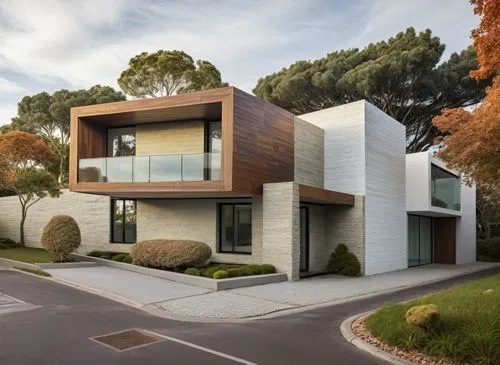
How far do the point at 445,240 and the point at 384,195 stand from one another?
10.4m

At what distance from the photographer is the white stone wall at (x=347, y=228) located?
1983cm

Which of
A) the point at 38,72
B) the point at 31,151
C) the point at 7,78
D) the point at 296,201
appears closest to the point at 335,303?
the point at 296,201

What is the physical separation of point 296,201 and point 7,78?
14.6m

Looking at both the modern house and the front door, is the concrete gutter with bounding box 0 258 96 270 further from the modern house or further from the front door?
the front door

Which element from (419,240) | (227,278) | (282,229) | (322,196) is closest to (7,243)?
(227,278)

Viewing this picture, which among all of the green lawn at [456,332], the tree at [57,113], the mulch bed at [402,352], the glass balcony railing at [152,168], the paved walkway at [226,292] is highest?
the tree at [57,113]

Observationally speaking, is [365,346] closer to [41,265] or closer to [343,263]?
[343,263]

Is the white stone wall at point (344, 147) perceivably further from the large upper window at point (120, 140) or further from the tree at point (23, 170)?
the tree at point (23, 170)

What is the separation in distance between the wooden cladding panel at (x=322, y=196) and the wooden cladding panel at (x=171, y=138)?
482 cm

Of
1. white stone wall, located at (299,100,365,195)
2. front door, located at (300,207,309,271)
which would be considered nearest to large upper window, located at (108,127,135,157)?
front door, located at (300,207,309,271)

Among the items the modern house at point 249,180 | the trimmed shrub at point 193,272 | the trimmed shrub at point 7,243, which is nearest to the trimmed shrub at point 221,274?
the trimmed shrub at point 193,272

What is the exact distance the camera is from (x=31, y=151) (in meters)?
24.6

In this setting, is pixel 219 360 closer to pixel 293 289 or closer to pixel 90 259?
pixel 293 289

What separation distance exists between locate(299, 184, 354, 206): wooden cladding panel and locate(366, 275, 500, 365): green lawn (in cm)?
823
